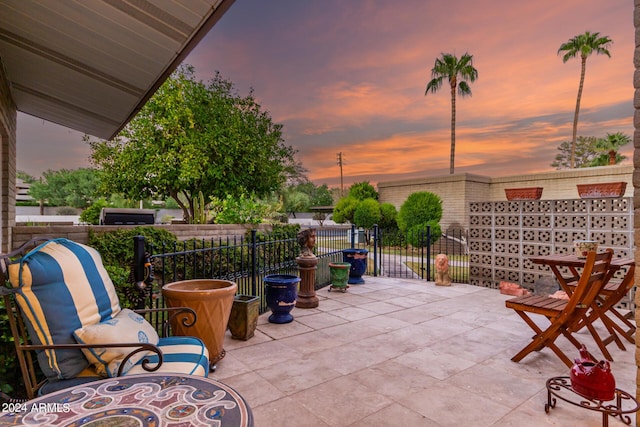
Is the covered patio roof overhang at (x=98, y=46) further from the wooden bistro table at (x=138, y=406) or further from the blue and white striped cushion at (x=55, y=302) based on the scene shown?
the wooden bistro table at (x=138, y=406)

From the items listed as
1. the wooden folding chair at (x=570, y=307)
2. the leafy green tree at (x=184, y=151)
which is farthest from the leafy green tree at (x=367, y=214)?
the wooden folding chair at (x=570, y=307)

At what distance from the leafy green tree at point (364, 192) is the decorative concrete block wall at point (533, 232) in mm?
11524

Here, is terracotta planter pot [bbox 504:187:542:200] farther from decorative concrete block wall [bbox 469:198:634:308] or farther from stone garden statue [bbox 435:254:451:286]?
stone garden statue [bbox 435:254:451:286]

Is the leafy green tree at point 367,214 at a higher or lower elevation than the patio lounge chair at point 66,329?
higher

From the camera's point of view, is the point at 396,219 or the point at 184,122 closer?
the point at 184,122

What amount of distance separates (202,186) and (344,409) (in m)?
9.19

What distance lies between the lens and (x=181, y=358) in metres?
1.86

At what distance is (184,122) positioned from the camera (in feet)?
32.6

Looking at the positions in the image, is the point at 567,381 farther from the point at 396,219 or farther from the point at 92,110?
the point at 396,219

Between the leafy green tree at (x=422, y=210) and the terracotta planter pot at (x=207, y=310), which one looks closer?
the terracotta planter pot at (x=207, y=310)

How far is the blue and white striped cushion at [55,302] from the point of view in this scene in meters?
1.59

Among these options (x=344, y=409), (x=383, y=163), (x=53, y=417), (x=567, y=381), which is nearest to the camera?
(x=53, y=417)

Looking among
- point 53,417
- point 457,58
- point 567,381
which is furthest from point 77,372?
point 457,58

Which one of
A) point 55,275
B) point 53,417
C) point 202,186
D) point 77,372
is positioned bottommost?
point 77,372
